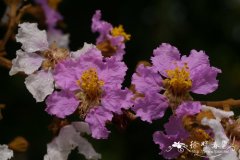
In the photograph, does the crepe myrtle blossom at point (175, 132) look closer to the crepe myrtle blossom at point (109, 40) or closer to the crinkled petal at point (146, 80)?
the crinkled petal at point (146, 80)

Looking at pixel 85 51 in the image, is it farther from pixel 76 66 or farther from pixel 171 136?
pixel 171 136

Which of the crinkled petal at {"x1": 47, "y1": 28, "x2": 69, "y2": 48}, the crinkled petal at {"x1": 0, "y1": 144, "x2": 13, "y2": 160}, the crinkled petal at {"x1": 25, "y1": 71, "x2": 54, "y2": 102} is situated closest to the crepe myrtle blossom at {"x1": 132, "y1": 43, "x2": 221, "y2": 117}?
the crinkled petal at {"x1": 25, "y1": 71, "x2": 54, "y2": 102}

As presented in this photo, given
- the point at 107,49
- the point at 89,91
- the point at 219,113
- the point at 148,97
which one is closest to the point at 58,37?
the point at 107,49

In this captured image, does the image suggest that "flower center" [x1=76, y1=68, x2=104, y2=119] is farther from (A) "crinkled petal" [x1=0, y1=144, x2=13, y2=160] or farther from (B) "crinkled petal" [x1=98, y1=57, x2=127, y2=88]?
(A) "crinkled petal" [x1=0, y1=144, x2=13, y2=160]

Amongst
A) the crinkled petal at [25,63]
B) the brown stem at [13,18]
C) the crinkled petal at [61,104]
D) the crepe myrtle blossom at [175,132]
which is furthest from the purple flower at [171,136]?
the brown stem at [13,18]

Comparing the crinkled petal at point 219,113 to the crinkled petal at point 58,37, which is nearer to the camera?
the crinkled petal at point 219,113

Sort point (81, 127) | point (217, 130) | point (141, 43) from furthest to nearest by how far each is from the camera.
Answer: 1. point (141, 43)
2. point (81, 127)
3. point (217, 130)
